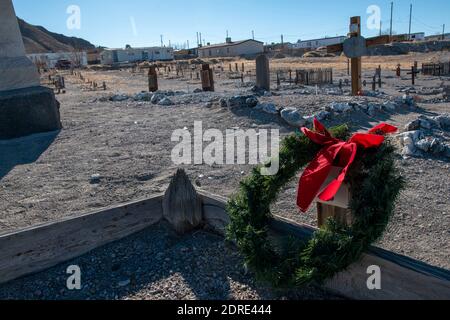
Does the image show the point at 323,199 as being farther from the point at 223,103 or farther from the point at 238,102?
the point at 223,103

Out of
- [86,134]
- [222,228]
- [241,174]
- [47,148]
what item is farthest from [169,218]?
[86,134]

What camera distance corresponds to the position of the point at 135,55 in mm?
89062

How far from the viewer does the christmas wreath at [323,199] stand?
7.73ft

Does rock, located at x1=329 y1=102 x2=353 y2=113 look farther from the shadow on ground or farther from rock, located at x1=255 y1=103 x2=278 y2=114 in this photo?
the shadow on ground

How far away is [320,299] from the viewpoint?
2645 millimetres

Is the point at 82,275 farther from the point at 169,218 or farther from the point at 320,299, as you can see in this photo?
the point at 320,299

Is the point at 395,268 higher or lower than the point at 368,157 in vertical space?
lower

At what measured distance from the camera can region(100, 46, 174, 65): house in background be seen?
85125mm

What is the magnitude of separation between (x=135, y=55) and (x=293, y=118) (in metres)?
86.6

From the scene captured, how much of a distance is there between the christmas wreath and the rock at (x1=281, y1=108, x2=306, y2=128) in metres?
4.83

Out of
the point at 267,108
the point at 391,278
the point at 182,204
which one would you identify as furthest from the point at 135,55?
the point at 391,278

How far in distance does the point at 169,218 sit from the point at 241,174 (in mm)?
1797

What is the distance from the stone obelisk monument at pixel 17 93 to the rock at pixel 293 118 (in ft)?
14.8

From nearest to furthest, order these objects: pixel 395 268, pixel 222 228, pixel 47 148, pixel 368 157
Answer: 1. pixel 395 268
2. pixel 368 157
3. pixel 222 228
4. pixel 47 148
